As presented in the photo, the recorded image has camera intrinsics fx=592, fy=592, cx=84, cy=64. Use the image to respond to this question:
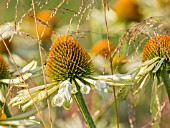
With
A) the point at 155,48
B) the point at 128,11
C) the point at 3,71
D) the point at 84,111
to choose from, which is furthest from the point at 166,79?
the point at 128,11

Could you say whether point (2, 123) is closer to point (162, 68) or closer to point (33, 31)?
point (162, 68)

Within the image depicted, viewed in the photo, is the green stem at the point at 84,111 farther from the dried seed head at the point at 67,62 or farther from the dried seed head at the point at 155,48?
the dried seed head at the point at 155,48

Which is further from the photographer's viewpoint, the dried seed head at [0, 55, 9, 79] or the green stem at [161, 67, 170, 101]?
the dried seed head at [0, 55, 9, 79]

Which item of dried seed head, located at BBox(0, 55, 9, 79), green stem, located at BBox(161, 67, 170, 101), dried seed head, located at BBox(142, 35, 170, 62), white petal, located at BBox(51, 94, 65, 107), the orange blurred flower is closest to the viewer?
white petal, located at BBox(51, 94, 65, 107)

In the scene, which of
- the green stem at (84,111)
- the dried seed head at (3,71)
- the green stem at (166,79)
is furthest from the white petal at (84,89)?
the dried seed head at (3,71)

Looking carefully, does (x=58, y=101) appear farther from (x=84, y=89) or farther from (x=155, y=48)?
(x=155, y=48)

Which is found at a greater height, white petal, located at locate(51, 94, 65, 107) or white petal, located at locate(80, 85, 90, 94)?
white petal, located at locate(80, 85, 90, 94)

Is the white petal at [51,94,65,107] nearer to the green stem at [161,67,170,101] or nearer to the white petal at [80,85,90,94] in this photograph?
the white petal at [80,85,90,94]

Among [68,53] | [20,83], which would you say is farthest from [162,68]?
[20,83]

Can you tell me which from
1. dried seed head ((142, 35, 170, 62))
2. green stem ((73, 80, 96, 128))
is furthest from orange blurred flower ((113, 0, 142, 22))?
green stem ((73, 80, 96, 128))
